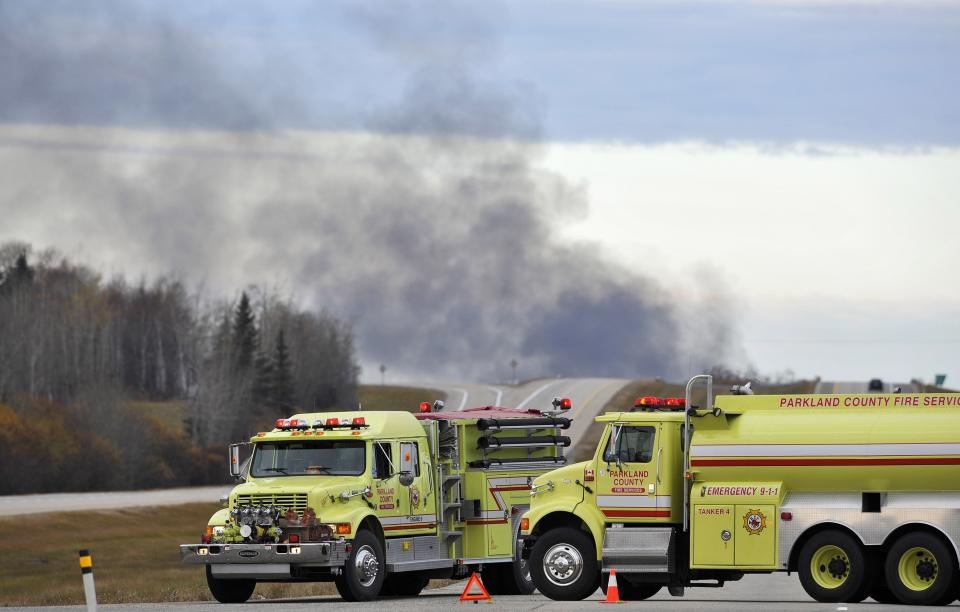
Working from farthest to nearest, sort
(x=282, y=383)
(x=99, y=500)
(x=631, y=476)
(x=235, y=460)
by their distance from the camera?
(x=282, y=383)
(x=99, y=500)
(x=235, y=460)
(x=631, y=476)

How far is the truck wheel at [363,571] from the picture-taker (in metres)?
25.4

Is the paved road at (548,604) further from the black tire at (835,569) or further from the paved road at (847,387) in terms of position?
the paved road at (847,387)

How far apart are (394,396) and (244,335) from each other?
18454mm

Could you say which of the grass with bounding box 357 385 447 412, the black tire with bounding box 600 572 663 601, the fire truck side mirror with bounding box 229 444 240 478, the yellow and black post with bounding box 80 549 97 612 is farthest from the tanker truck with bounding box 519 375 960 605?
the grass with bounding box 357 385 447 412

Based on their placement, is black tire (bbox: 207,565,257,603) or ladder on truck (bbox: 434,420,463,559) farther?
ladder on truck (bbox: 434,420,463,559)

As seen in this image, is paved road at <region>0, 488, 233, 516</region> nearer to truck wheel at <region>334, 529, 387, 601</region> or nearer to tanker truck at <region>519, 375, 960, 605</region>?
truck wheel at <region>334, 529, 387, 601</region>

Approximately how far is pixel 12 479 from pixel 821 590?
65.4 meters

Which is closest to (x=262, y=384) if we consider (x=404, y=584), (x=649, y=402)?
(x=404, y=584)

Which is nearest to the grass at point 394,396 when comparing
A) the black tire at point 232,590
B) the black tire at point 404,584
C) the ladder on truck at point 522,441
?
the ladder on truck at point 522,441

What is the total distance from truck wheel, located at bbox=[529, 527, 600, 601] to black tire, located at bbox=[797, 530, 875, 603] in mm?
3482

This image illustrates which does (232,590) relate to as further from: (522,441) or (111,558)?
(111,558)

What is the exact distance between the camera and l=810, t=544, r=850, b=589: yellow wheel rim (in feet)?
77.8

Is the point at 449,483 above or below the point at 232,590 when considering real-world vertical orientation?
above

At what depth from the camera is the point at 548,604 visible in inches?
959
